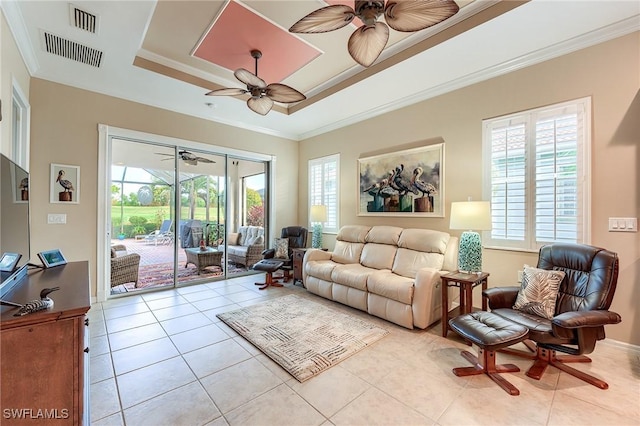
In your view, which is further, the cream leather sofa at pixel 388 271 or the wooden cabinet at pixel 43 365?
the cream leather sofa at pixel 388 271

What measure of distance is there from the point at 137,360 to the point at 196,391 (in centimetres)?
81

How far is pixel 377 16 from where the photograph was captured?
1964mm

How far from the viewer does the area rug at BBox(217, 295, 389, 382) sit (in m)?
2.37

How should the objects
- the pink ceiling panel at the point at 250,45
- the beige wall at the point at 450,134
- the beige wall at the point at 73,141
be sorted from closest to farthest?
the beige wall at the point at 450,134 → the pink ceiling panel at the point at 250,45 → the beige wall at the point at 73,141

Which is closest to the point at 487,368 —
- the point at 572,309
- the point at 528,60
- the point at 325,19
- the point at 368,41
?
the point at 572,309

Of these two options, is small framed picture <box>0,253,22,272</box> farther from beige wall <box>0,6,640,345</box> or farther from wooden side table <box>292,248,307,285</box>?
wooden side table <box>292,248,307,285</box>

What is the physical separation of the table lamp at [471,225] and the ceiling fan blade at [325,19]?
2126mm

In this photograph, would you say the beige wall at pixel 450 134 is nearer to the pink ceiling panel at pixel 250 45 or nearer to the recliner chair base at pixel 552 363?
the recliner chair base at pixel 552 363

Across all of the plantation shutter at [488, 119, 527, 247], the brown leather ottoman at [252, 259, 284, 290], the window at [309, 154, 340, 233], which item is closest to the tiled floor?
the plantation shutter at [488, 119, 527, 247]

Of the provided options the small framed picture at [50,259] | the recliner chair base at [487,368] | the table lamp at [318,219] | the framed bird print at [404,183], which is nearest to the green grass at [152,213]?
the small framed picture at [50,259]

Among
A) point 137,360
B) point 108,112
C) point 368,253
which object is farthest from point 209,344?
point 108,112

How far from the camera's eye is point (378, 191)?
4.56 meters

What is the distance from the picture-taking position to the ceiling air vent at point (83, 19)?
7.88ft

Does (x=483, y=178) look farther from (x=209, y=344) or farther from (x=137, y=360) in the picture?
(x=137, y=360)
